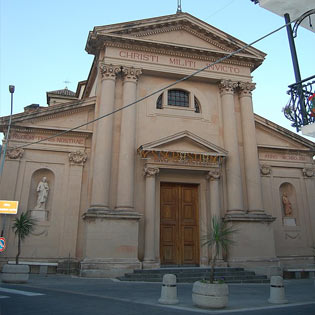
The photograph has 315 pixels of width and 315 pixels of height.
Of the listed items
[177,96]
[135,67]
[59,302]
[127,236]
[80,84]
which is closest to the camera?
[59,302]

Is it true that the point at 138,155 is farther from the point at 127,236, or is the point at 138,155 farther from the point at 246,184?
the point at 246,184

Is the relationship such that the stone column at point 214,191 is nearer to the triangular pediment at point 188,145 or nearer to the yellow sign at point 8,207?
the triangular pediment at point 188,145

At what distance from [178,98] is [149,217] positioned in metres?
7.38

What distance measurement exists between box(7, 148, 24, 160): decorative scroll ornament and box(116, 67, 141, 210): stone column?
16.1ft

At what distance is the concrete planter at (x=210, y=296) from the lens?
25.8 feet

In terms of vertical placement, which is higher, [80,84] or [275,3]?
[80,84]

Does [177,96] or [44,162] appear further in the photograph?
[177,96]

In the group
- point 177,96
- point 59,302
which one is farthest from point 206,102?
point 59,302

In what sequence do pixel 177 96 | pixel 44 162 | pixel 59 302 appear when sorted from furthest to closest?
pixel 177 96 → pixel 44 162 → pixel 59 302

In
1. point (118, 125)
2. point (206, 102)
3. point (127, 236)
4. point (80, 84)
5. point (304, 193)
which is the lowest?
point (127, 236)

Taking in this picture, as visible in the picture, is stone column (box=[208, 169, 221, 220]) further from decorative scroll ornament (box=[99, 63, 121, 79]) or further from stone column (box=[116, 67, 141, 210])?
decorative scroll ornament (box=[99, 63, 121, 79])

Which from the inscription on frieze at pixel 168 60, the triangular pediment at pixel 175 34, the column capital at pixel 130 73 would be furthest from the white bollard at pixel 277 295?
the triangular pediment at pixel 175 34

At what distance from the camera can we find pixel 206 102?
19469mm

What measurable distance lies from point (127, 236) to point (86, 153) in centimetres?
505
